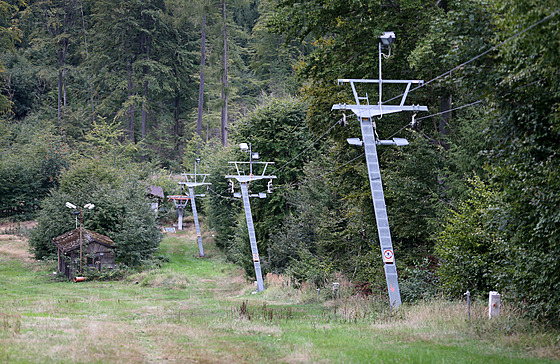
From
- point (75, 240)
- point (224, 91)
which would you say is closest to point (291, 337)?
point (75, 240)

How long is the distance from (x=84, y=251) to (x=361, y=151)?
2201cm

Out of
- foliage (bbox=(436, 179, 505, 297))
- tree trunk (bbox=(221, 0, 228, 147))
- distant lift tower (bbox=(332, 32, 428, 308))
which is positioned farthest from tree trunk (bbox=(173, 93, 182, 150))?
foliage (bbox=(436, 179, 505, 297))

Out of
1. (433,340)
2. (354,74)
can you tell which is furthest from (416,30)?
(433,340)

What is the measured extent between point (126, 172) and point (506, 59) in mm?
52255

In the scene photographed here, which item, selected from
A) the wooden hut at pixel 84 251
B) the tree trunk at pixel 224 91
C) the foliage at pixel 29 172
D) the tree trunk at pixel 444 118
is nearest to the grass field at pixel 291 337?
the tree trunk at pixel 444 118

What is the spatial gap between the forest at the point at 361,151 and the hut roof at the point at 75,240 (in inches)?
75.5

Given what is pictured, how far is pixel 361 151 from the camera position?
77.0ft

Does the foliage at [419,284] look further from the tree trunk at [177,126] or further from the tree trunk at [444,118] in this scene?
the tree trunk at [177,126]

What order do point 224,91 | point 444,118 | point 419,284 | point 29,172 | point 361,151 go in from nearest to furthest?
point 419,284, point 444,118, point 361,151, point 29,172, point 224,91

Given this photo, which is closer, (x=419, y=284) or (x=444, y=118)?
(x=419, y=284)

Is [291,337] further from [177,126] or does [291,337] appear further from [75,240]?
[177,126]

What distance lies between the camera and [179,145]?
81.5 meters

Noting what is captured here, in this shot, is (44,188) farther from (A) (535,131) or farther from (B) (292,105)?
(A) (535,131)

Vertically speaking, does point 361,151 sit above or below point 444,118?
below
